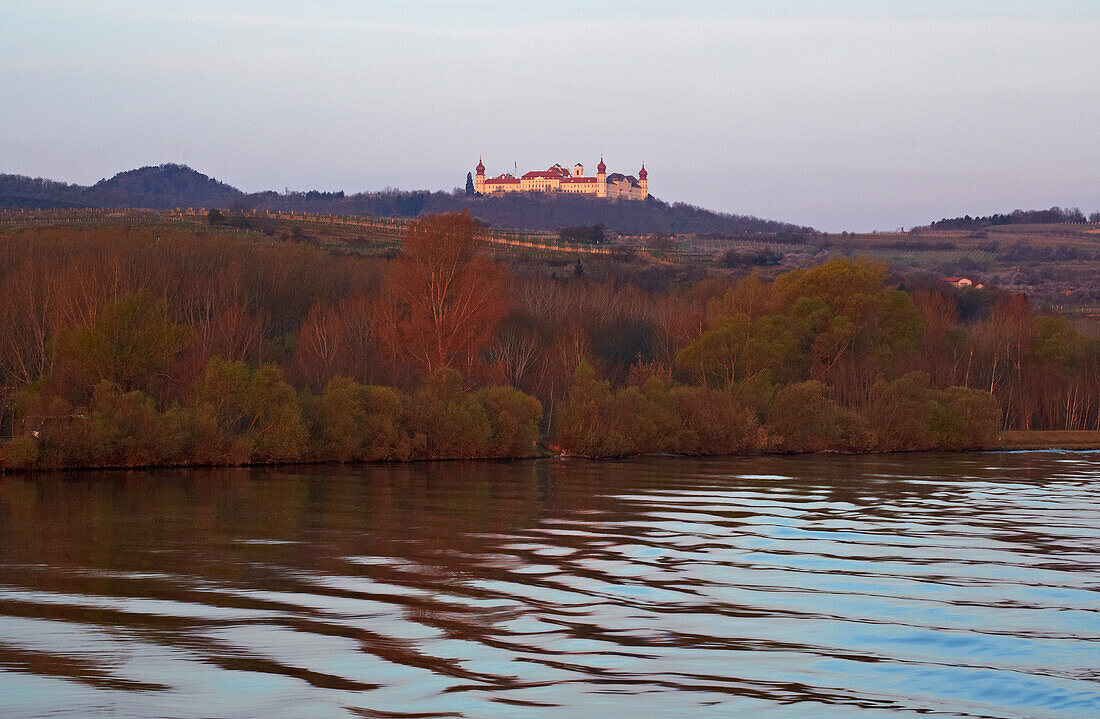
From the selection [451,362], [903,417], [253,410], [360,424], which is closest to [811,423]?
[903,417]

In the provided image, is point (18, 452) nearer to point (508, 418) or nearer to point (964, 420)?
point (508, 418)

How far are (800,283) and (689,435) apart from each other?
2155 centimetres

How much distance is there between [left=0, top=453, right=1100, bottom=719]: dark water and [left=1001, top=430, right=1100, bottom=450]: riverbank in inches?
1257

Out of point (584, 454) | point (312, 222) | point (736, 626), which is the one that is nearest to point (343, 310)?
point (584, 454)

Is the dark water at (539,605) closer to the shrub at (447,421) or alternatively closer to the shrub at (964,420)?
the shrub at (447,421)

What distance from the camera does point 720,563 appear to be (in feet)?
81.2

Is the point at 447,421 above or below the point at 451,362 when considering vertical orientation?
below

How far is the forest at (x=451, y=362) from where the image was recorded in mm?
48531

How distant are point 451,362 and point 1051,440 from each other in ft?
118

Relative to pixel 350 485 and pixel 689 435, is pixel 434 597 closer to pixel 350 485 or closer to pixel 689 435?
pixel 350 485

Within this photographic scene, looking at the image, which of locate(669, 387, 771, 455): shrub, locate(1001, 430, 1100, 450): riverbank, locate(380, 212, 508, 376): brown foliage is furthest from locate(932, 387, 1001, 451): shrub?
locate(380, 212, 508, 376): brown foliage

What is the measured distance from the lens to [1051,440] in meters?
70.2

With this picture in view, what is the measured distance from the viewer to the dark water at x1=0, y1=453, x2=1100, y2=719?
47.0 feet

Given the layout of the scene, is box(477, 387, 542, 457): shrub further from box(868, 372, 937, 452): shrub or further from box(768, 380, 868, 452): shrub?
box(868, 372, 937, 452): shrub
